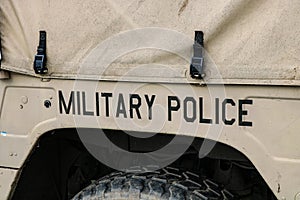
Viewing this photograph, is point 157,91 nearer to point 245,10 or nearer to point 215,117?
point 215,117

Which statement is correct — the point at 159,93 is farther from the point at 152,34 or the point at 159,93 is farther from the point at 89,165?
the point at 89,165

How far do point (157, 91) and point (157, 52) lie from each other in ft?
0.50

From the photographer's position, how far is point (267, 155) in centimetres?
220

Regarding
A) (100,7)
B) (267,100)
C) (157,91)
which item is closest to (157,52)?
(157,91)

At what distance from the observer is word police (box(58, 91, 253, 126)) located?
2221 mm

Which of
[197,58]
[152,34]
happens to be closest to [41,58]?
[152,34]

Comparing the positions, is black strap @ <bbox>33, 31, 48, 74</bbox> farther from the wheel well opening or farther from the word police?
the wheel well opening

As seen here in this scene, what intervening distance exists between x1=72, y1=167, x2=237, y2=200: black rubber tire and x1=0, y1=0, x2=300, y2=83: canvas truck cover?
459mm

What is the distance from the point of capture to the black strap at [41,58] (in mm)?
2457

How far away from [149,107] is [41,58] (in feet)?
1.68

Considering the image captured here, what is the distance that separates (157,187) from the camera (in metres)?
2.43

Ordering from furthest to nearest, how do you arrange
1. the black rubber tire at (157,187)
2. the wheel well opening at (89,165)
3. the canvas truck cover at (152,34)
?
the wheel well opening at (89,165) → the black rubber tire at (157,187) → the canvas truck cover at (152,34)

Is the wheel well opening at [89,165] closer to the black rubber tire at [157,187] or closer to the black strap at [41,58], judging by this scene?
the black rubber tire at [157,187]

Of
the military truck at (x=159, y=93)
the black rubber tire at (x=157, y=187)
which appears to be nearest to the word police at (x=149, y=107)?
the military truck at (x=159, y=93)
